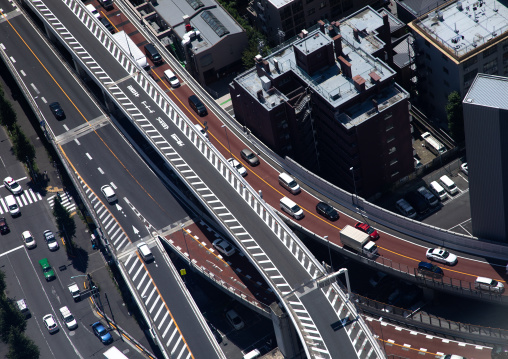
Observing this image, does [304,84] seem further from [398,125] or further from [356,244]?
[356,244]

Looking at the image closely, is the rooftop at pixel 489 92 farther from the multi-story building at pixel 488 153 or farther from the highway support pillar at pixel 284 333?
the highway support pillar at pixel 284 333

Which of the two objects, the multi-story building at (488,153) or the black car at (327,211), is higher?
the multi-story building at (488,153)

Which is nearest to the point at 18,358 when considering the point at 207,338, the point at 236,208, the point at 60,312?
the point at 60,312

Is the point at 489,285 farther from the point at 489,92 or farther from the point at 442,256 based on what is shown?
the point at 489,92

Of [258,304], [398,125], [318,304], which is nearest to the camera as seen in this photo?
[318,304]

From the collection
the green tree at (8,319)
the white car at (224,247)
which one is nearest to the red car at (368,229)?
the white car at (224,247)

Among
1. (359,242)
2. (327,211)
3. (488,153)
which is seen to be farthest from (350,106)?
(488,153)
